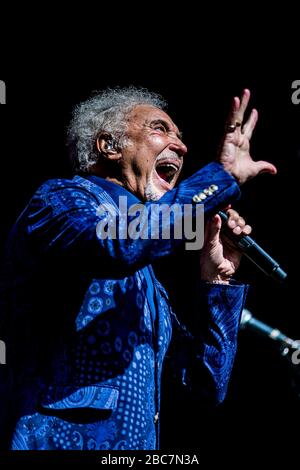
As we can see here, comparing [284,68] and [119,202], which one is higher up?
[284,68]

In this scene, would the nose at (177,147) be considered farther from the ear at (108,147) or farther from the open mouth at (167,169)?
the ear at (108,147)

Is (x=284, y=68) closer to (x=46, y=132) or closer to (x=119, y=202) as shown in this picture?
(x=46, y=132)

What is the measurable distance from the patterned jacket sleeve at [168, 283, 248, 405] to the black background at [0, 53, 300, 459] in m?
0.68

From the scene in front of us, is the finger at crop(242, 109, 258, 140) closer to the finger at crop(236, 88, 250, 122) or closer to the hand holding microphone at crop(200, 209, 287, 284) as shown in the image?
the finger at crop(236, 88, 250, 122)

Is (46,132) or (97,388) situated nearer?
(97,388)

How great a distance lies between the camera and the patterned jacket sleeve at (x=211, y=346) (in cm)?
196

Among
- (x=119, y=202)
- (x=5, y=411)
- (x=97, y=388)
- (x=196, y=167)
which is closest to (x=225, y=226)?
(x=119, y=202)

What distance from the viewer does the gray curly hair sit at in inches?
81.9

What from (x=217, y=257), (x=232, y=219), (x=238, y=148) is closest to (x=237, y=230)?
(x=232, y=219)

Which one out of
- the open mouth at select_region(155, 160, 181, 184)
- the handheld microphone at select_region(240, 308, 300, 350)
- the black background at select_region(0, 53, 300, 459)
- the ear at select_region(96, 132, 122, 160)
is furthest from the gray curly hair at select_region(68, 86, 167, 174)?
the handheld microphone at select_region(240, 308, 300, 350)

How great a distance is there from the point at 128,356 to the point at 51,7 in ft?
5.40

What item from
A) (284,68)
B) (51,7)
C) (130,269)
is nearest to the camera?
(130,269)

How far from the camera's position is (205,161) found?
2947mm

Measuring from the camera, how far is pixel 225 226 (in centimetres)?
188
